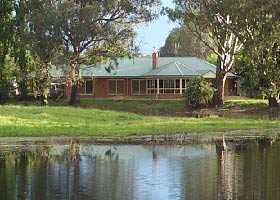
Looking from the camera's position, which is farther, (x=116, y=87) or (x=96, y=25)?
(x=116, y=87)

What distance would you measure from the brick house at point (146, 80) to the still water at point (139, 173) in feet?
161

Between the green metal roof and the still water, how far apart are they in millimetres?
48533

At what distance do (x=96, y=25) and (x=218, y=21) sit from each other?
11934 mm

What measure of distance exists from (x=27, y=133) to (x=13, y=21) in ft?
122

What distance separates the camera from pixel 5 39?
64.7m

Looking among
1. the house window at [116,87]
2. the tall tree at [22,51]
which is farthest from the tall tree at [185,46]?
the tall tree at [22,51]

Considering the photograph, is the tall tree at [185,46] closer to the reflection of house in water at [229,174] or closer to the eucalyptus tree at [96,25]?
the eucalyptus tree at [96,25]

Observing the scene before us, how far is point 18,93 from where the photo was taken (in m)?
69.2

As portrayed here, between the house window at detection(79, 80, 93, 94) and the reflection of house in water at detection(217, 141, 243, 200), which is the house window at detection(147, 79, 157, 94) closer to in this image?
the house window at detection(79, 80, 93, 94)

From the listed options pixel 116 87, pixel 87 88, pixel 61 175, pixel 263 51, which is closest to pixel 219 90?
pixel 263 51

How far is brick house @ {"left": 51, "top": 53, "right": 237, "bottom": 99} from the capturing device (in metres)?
73.4

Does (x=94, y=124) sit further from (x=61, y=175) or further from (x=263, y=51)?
(x=263, y=51)

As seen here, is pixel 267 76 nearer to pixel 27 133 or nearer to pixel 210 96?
pixel 210 96

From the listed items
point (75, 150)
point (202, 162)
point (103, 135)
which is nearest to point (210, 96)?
point (103, 135)
